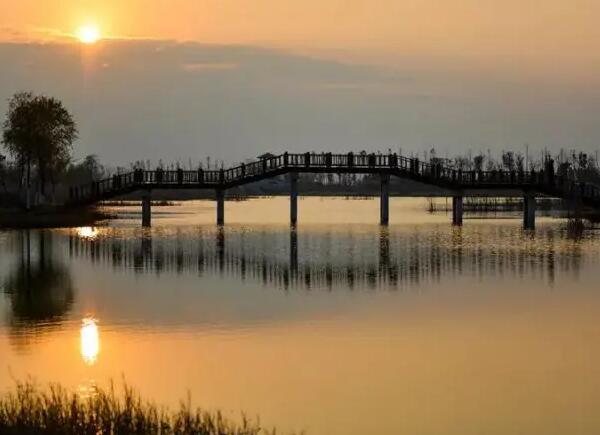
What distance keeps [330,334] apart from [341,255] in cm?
2848

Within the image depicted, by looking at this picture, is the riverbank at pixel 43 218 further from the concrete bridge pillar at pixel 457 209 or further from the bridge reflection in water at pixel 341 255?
the concrete bridge pillar at pixel 457 209

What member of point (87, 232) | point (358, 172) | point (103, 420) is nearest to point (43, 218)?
point (87, 232)

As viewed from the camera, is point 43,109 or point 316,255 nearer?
point 316,255

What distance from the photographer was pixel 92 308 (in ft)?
114

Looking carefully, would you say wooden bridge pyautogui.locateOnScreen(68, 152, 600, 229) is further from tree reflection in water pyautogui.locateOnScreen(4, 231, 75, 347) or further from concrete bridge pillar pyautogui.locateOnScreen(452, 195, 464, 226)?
tree reflection in water pyautogui.locateOnScreen(4, 231, 75, 347)

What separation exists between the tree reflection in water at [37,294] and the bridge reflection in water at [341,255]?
2690mm

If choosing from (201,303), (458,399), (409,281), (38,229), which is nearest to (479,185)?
(38,229)

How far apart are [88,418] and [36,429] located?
3.31 ft

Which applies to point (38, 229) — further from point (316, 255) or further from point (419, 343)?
point (419, 343)

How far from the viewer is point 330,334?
2914 centimetres

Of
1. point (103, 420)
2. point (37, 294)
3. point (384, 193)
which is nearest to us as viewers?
point (103, 420)

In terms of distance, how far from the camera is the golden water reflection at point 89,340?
84.2 ft

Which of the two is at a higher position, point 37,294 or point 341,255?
point 341,255

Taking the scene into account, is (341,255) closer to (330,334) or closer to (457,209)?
(330,334)
